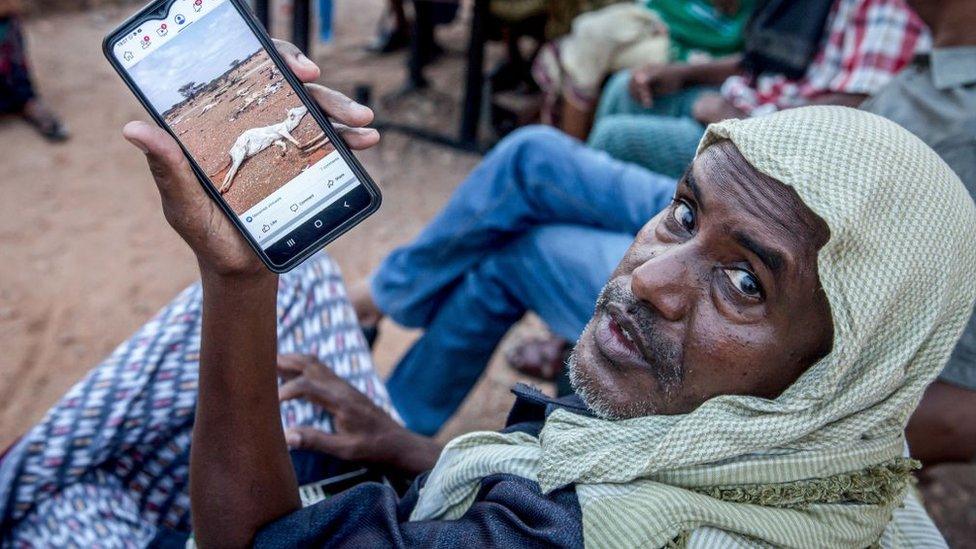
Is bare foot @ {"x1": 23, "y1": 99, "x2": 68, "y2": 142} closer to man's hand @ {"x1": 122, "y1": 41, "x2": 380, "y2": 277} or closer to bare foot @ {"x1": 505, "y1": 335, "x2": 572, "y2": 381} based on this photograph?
bare foot @ {"x1": 505, "y1": 335, "x2": 572, "y2": 381}

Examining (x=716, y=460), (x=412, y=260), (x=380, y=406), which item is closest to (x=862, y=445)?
(x=716, y=460)

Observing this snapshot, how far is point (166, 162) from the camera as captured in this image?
3.40 feet

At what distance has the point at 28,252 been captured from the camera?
361cm

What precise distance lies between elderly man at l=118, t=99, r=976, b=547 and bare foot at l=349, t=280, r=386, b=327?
4.72 feet

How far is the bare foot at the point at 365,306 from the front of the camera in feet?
9.20

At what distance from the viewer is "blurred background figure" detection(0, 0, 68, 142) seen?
4520mm

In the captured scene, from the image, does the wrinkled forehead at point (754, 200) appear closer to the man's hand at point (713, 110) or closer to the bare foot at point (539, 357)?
the man's hand at point (713, 110)

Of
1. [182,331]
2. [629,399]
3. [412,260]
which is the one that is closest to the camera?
[629,399]

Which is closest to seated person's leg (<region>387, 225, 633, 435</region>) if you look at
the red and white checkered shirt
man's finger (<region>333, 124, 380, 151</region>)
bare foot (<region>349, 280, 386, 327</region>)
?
bare foot (<region>349, 280, 386, 327</region>)

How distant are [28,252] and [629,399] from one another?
3.31m

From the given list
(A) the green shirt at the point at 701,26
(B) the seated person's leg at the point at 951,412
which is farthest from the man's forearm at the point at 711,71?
(B) the seated person's leg at the point at 951,412

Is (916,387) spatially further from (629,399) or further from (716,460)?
(629,399)

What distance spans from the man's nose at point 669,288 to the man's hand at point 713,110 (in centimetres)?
200

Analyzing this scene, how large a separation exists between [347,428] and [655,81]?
244cm
